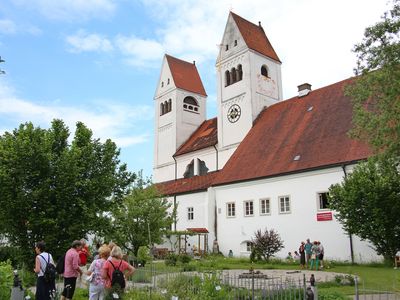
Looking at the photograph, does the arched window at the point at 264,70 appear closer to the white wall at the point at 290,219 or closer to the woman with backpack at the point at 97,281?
the white wall at the point at 290,219

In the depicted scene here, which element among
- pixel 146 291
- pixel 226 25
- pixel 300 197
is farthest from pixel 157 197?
pixel 226 25

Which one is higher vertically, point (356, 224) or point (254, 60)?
point (254, 60)

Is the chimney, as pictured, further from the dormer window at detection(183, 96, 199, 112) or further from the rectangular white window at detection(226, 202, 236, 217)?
the dormer window at detection(183, 96, 199, 112)

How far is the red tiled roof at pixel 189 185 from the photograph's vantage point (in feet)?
122

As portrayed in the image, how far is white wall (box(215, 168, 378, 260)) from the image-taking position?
25.5 m

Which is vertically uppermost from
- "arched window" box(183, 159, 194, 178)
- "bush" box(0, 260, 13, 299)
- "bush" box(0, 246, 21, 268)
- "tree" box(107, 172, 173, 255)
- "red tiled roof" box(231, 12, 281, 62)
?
"red tiled roof" box(231, 12, 281, 62)

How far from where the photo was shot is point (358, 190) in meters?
21.5

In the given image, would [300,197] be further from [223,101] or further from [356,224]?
[223,101]

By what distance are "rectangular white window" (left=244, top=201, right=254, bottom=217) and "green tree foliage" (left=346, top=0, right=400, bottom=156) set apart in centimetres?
1495

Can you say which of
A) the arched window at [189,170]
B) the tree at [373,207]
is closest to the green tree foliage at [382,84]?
the tree at [373,207]

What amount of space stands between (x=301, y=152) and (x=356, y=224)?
843cm

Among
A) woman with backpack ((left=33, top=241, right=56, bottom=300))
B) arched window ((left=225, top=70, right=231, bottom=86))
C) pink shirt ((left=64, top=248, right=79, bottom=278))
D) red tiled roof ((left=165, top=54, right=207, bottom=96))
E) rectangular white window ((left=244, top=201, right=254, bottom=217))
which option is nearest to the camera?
woman with backpack ((left=33, top=241, right=56, bottom=300))

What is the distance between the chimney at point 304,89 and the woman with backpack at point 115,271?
1147 inches

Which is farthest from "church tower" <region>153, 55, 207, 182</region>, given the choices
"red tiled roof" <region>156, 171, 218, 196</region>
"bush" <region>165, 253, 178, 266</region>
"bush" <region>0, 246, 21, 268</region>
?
"bush" <region>0, 246, 21, 268</region>
